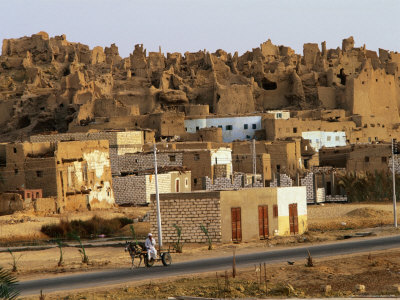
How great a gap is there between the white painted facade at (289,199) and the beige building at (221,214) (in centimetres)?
21

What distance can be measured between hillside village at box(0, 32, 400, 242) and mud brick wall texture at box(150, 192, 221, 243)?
0.11 ft

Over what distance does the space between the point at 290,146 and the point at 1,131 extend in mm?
28260

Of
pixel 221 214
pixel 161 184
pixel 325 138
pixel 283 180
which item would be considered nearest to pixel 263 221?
pixel 221 214

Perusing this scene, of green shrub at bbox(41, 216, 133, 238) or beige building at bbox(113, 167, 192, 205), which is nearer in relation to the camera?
green shrub at bbox(41, 216, 133, 238)

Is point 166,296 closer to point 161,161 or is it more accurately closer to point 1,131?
point 161,161

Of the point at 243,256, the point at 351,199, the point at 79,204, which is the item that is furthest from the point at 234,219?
the point at 351,199

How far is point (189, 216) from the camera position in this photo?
27.0m

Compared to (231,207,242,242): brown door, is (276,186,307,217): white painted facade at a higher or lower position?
higher

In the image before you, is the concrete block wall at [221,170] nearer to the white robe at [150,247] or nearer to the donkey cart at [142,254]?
the donkey cart at [142,254]

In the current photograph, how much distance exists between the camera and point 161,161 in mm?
46438

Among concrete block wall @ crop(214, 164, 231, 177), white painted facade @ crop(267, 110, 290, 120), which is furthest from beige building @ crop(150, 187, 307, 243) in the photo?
white painted facade @ crop(267, 110, 290, 120)

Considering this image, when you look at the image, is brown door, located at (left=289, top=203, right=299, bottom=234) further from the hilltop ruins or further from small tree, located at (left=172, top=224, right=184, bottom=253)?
the hilltop ruins

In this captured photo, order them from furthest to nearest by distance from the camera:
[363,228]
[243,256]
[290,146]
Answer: [290,146], [363,228], [243,256]

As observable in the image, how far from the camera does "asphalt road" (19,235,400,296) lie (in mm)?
19797
